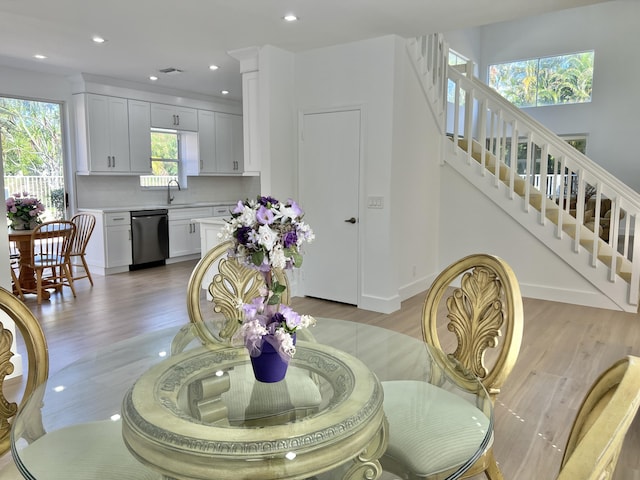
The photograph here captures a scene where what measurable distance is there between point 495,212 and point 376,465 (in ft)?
15.8

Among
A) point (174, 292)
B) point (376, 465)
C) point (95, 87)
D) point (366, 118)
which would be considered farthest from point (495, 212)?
point (95, 87)

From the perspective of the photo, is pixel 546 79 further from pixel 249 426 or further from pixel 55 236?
pixel 249 426

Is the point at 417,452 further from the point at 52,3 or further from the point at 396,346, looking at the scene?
the point at 52,3

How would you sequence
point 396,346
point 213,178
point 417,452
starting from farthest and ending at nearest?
1. point 213,178
2. point 396,346
3. point 417,452

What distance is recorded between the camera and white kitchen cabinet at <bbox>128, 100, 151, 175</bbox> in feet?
22.9

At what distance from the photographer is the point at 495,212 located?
5.54 metres

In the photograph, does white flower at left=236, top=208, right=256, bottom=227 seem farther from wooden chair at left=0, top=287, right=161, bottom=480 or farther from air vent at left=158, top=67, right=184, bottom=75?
air vent at left=158, top=67, right=184, bottom=75

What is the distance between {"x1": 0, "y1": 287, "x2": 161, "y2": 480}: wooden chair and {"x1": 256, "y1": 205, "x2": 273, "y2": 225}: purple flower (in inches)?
30.1

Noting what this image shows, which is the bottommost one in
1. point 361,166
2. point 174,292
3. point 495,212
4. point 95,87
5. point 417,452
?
point 174,292

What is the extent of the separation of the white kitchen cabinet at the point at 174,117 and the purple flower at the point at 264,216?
21.6 feet

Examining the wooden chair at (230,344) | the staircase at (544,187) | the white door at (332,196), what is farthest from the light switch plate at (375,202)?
the wooden chair at (230,344)

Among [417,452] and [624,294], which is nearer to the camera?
[417,452]

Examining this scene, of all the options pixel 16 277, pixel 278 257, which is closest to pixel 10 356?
pixel 278 257

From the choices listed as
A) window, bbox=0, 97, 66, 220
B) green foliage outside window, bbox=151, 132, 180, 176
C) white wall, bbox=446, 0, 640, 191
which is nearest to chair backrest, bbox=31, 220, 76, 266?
window, bbox=0, 97, 66, 220
